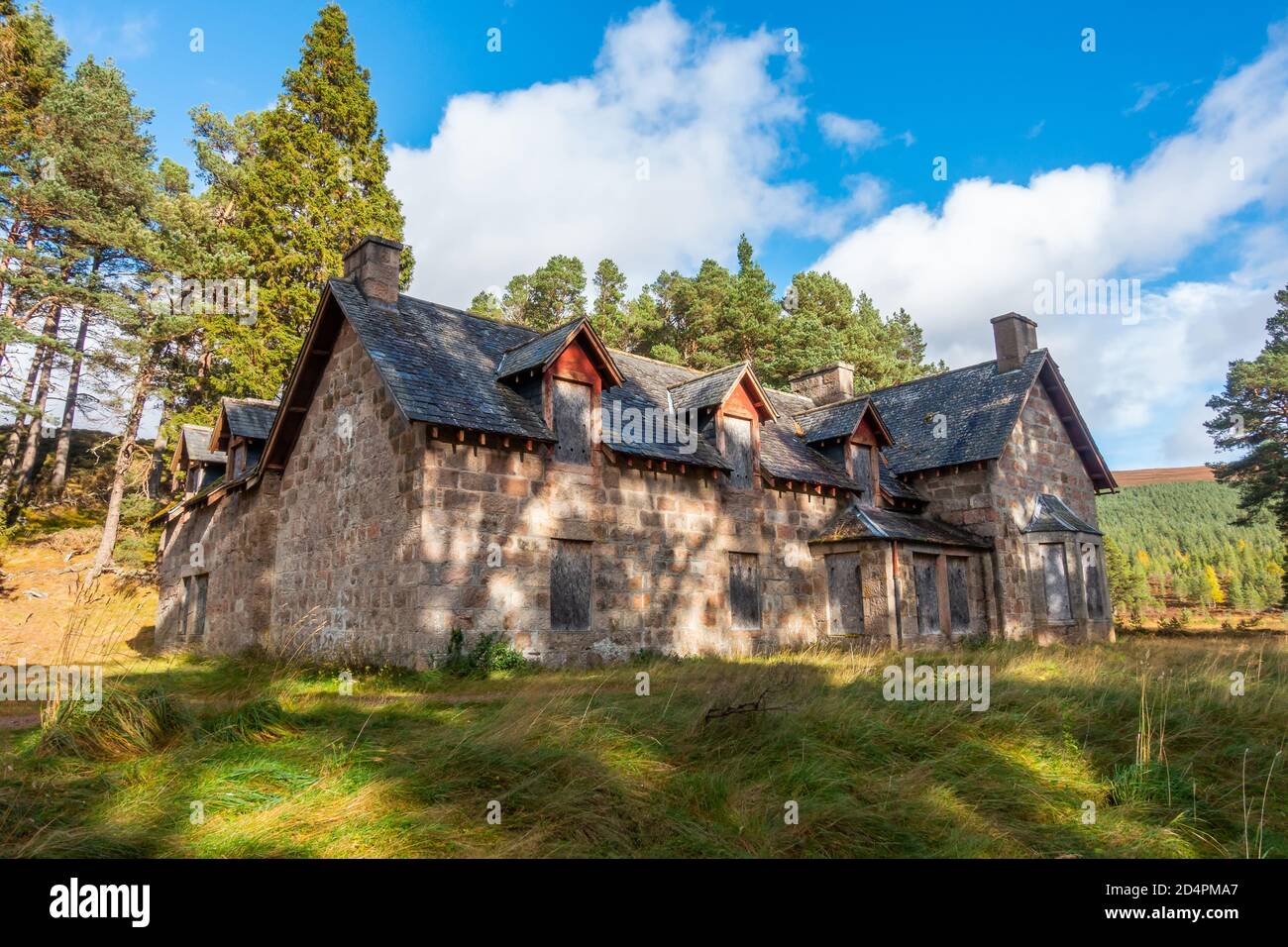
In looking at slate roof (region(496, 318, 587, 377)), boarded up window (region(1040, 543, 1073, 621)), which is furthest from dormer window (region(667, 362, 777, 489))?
boarded up window (region(1040, 543, 1073, 621))

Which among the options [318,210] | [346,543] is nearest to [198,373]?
[318,210]

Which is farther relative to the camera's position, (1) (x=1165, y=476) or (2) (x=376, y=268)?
(1) (x=1165, y=476)

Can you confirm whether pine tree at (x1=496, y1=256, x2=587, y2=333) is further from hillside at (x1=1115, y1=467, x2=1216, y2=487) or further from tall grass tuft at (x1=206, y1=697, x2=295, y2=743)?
hillside at (x1=1115, y1=467, x2=1216, y2=487)

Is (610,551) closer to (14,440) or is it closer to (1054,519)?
(1054,519)

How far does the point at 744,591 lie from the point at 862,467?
565 centimetres

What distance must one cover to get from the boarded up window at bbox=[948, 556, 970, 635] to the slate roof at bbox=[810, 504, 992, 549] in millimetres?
623

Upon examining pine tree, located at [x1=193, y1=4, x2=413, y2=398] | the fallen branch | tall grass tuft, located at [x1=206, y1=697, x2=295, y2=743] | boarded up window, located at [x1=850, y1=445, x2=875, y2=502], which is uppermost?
pine tree, located at [x1=193, y1=4, x2=413, y2=398]

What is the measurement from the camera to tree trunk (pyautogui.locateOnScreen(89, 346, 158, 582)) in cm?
3031

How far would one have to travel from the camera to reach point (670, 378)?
2288 cm

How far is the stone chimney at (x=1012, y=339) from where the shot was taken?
989 inches

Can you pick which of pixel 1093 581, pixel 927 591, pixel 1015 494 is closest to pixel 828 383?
pixel 1015 494

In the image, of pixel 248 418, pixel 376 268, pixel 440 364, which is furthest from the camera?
pixel 248 418

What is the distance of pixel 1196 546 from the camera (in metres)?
87.8
